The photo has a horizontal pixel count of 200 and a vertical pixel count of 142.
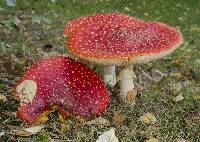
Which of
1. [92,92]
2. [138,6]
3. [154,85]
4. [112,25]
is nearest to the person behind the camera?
[92,92]

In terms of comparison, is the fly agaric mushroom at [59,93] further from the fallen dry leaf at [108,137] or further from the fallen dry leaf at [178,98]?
the fallen dry leaf at [178,98]

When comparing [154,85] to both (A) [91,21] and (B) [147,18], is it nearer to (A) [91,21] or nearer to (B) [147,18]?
(A) [91,21]

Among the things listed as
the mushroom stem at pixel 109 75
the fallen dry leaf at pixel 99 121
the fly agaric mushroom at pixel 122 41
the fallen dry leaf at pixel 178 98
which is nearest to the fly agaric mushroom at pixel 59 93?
the fallen dry leaf at pixel 99 121

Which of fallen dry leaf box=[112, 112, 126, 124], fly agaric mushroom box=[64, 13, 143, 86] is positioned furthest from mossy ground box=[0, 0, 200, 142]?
fly agaric mushroom box=[64, 13, 143, 86]

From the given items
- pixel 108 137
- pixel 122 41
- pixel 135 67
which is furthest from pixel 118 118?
pixel 135 67

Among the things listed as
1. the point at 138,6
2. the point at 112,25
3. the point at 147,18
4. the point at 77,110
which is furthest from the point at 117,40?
the point at 138,6

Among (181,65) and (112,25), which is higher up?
(112,25)

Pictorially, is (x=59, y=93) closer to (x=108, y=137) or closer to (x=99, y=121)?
(x=99, y=121)
